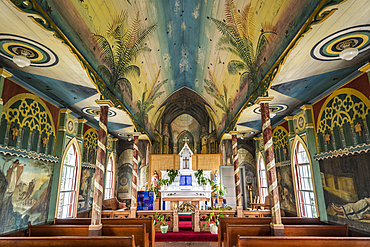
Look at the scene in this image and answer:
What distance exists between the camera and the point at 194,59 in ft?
37.7

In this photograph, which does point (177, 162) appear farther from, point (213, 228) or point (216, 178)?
point (213, 228)

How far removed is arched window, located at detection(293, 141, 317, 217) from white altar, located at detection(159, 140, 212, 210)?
16.5 feet

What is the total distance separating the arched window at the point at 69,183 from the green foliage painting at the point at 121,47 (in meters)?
4.48

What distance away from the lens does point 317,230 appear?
5570 millimetres

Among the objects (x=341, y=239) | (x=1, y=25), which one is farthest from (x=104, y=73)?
(x=341, y=239)

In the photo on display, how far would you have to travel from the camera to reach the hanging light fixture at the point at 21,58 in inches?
188

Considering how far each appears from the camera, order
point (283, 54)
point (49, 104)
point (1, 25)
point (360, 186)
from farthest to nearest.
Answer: point (49, 104)
point (360, 186)
point (283, 54)
point (1, 25)

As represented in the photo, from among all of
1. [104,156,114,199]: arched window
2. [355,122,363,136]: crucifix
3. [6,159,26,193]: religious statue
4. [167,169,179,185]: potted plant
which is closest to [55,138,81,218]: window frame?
[6,159,26,193]: religious statue

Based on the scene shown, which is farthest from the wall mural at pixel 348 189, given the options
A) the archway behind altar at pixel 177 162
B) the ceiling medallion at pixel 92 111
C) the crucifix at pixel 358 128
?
the ceiling medallion at pixel 92 111

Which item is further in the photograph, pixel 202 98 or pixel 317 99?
pixel 202 98

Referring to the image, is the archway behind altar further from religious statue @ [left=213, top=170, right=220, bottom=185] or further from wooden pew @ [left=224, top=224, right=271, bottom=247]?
wooden pew @ [left=224, top=224, right=271, bottom=247]

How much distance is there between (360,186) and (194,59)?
28.2 feet

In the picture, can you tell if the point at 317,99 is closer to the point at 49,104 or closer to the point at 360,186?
the point at 360,186

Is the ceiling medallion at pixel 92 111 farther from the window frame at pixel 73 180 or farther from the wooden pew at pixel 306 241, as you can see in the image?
the wooden pew at pixel 306 241
